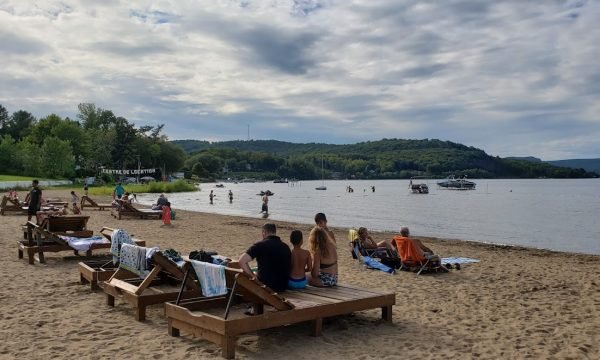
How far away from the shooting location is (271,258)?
652cm

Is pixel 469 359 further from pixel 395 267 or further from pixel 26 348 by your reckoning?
pixel 395 267

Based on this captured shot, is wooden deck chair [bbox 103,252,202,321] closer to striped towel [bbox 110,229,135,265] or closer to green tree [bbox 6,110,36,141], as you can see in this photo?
striped towel [bbox 110,229,135,265]

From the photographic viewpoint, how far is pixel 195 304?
6.41 m

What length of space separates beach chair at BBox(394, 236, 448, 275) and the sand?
28 cm

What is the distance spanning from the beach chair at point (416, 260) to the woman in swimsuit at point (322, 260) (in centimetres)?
448

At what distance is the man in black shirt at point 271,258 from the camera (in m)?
6.44

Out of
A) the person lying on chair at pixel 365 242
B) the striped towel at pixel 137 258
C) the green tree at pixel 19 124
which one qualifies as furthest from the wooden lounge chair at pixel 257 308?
the green tree at pixel 19 124

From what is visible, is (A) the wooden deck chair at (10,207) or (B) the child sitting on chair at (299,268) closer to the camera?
(B) the child sitting on chair at (299,268)

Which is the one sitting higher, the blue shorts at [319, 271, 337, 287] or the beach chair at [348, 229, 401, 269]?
the blue shorts at [319, 271, 337, 287]

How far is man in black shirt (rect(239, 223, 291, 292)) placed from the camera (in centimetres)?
644

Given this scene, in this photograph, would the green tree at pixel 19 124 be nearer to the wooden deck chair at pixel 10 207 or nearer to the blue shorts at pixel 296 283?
the wooden deck chair at pixel 10 207

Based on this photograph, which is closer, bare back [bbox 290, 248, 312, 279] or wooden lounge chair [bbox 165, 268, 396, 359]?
wooden lounge chair [bbox 165, 268, 396, 359]

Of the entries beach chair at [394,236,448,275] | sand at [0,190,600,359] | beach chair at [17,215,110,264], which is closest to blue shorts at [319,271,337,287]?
sand at [0,190,600,359]

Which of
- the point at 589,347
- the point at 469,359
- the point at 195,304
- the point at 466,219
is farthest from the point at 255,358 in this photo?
the point at 466,219
